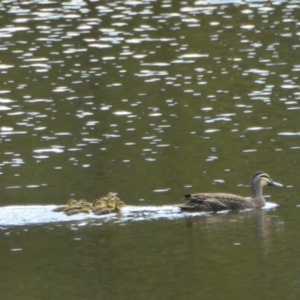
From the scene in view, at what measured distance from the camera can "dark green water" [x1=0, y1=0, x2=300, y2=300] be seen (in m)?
15.3

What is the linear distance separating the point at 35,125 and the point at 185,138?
3733mm

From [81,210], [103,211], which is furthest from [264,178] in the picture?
[81,210]

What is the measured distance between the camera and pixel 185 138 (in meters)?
23.3

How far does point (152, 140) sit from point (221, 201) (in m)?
4.87

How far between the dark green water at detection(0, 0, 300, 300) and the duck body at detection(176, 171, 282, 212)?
180 mm

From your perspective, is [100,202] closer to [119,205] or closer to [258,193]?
[119,205]

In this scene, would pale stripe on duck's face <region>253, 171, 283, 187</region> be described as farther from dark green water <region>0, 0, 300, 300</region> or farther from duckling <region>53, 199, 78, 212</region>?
duckling <region>53, 199, 78, 212</region>

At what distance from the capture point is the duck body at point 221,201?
60.5ft

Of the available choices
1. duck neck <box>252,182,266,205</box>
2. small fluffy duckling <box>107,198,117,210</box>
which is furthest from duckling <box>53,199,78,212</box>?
duck neck <box>252,182,266,205</box>

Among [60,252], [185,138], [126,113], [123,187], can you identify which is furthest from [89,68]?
[60,252]

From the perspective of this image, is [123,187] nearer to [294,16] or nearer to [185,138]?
[185,138]

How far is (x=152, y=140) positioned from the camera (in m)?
23.2

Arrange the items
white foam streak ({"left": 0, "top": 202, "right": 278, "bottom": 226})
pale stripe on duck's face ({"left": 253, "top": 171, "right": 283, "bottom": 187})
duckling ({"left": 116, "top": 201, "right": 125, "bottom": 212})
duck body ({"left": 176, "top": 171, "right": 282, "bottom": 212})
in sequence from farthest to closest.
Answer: pale stripe on duck's face ({"left": 253, "top": 171, "right": 283, "bottom": 187})
duck body ({"left": 176, "top": 171, "right": 282, "bottom": 212})
duckling ({"left": 116, "top": 201, "right": 125, "bottom": 212})
white foam streak ({"left": 0, "top": 202, "right": 278, "bottom": 226})

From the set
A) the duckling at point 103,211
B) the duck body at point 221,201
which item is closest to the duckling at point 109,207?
the duckling at point 103,211
